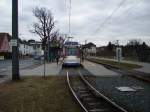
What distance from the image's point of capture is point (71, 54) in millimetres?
46094

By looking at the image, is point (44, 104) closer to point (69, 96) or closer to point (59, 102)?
point (59, 102)

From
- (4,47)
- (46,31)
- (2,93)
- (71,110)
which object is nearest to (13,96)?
(2,93)

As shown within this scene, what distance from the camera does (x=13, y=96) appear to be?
16.0 metres

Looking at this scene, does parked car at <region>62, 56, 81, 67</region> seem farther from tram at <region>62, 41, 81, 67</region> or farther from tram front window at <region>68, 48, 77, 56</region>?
tram front window at <region>68, 48, 77, 56</region>

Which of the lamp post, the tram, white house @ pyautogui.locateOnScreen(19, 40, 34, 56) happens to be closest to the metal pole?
the lamp post

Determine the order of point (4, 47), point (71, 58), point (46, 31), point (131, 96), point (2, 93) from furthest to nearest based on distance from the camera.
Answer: point (4, 47) < point (46, 31) < point (71, 58) < point (2, 93) < point (131, 96)

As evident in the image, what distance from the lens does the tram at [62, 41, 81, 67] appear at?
147 ft

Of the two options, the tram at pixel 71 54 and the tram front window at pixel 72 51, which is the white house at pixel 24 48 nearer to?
the tram at pixel 71 54

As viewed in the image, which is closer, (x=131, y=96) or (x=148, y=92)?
(x=131, y=96)

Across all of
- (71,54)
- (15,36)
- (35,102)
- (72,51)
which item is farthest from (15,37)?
(72,51)

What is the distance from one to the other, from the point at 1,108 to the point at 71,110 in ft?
8.03

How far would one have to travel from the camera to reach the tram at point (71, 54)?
147 feet

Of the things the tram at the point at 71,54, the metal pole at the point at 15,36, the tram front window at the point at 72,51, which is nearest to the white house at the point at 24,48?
the tram at the point at 71,54

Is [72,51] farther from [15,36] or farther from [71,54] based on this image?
[15,36]
